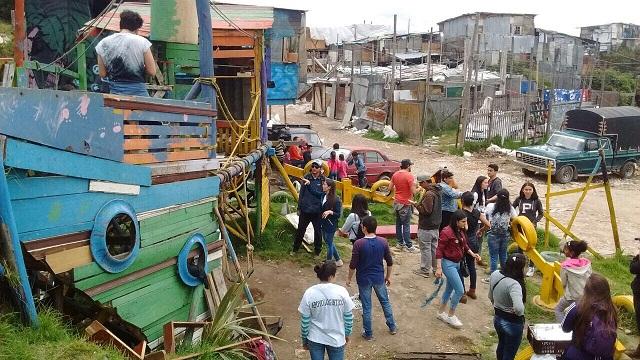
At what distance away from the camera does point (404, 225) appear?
10117mm

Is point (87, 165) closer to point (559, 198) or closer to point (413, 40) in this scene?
point (559, 198)

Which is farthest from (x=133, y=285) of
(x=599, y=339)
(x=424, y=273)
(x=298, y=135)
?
(x=298, y=135)

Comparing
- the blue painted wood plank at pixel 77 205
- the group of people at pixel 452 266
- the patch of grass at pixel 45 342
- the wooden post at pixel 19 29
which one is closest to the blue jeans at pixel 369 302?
the group of people at pixel 452 266

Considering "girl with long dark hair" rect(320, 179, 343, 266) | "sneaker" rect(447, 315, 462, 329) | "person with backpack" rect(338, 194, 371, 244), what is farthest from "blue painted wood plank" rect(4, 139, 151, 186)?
"girl with long dark hair" rect(320, 179, 343, 266)

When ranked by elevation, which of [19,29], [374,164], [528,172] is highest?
[19,29]

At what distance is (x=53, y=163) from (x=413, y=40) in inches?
1844

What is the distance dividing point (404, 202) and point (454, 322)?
3006mm

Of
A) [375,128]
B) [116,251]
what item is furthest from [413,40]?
[116,251]

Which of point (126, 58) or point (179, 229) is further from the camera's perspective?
point (179, 229)

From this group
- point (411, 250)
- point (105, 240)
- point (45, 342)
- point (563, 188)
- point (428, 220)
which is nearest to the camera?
point (45, 342)

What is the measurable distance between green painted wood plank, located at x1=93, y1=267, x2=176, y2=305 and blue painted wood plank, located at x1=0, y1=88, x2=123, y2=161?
1.05 meters

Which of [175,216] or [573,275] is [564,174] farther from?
[175,216]

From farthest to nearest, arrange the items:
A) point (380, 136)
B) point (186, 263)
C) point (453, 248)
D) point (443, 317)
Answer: point (380, 136) < point (443, 317) < point (453, 248) < point (186, 263)

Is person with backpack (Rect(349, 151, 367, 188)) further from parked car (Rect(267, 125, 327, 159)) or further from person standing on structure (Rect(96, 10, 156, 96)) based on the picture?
person standing on structure (Rect(96, 10, 156, 96))
